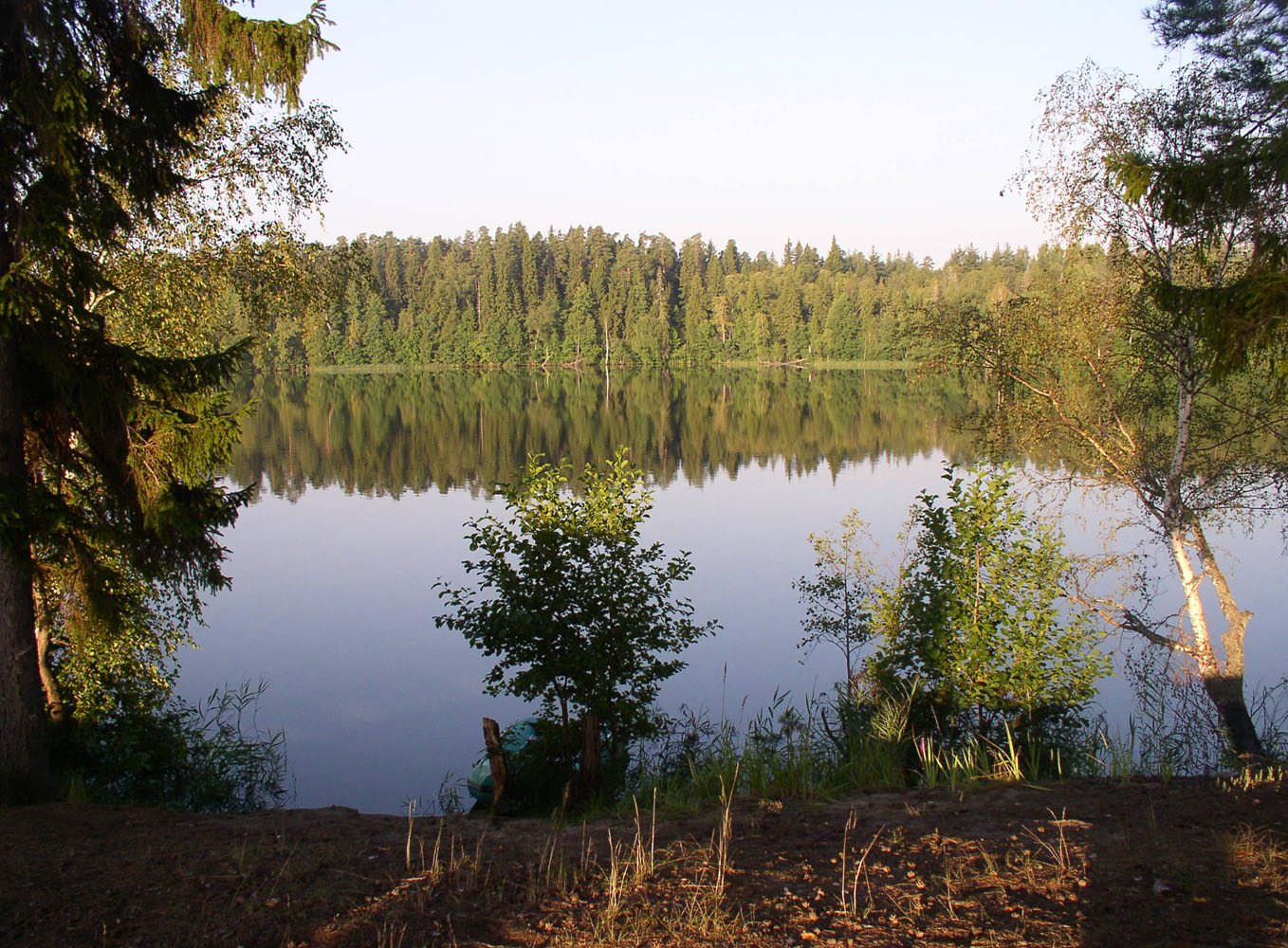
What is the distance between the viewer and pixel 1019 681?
9.43 meters

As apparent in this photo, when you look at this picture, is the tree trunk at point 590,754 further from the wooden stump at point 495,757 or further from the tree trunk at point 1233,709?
the tree trunk at point 1233,709

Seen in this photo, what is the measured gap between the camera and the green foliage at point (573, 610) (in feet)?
29.9

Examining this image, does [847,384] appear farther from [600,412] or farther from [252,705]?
[252,705]

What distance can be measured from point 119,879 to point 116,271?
765 cm

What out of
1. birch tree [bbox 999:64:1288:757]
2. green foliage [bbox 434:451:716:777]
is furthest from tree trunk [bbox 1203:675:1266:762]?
green foliage [bbox 434:451:716:777]

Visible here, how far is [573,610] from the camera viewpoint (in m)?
9.33

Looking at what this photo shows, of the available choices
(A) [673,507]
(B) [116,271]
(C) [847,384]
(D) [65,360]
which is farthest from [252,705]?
(C) [847,384]

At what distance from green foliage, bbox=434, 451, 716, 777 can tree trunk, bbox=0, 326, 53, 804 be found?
3358 millimetres

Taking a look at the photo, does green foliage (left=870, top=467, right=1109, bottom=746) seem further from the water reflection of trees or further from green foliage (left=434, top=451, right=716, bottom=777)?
the water reflection of trees

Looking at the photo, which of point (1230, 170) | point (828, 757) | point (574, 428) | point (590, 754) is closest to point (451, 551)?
point (590, 754)

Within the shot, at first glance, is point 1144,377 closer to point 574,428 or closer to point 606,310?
point 574,428

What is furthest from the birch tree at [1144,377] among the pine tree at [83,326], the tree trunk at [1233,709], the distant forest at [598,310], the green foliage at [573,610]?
the distant forest at [598,310]

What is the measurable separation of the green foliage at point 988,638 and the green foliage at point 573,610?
109 inches

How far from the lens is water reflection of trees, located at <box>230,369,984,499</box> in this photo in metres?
34.2
